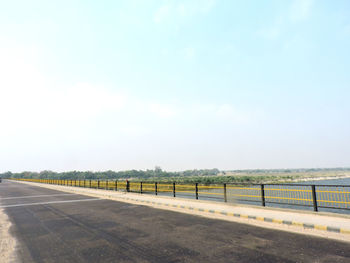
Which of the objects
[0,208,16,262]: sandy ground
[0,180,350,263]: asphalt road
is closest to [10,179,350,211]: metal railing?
[0,180,350,263]: asphalt road

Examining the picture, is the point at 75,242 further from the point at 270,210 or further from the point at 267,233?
the point at 270,210

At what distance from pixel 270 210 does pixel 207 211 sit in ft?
9.85

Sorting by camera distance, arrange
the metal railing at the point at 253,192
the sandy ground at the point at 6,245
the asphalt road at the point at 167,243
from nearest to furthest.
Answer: the asphalt road at the point at 167,243, the sandy ground at the point at 6,245, the metal railing at the point at 253,192

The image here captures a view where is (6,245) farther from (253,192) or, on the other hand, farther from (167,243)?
(253,192)

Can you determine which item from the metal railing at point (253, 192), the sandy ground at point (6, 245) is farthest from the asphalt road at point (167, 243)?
the metal railing at point (253, 192)

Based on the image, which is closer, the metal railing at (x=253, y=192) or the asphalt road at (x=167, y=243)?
the asphalt road at (x=167, y=243)

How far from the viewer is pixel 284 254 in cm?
524

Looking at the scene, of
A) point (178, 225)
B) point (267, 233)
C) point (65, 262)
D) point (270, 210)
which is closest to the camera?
point (65, 262)

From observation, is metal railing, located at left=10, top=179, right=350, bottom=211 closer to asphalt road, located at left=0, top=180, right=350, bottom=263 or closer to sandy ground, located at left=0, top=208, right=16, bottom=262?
asphalt road, located at left=0, top=180, right=350, bottom=263

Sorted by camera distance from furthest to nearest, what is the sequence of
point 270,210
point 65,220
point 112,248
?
1. point 270,210
2. point 65,220
3. point 112,248

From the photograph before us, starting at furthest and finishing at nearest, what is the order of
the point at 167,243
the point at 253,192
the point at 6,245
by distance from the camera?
the point at 253,192 < the point at 6,245 < the point at 167,243

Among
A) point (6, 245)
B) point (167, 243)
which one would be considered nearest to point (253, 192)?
point (167, 243)

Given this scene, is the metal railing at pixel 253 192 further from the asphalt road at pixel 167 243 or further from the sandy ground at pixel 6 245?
the sandy ground at pixel 6 245

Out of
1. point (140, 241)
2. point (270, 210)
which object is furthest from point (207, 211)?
point (140, 241)
